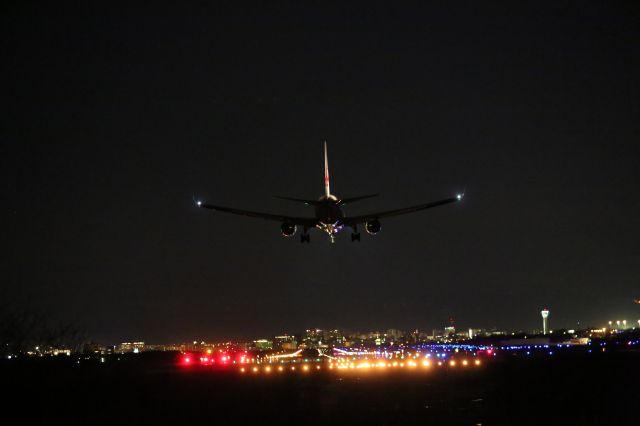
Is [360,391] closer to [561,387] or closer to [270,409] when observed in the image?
[270,409]

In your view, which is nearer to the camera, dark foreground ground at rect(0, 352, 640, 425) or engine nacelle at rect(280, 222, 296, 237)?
dark foreground ground at rect(0, 352, 640, 425)

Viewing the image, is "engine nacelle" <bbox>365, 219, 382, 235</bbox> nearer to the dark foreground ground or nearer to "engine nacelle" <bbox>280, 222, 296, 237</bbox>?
"engine nacelle" <bbox>280, 222, 296, 237</bbox>

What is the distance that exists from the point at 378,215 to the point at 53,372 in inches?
1529

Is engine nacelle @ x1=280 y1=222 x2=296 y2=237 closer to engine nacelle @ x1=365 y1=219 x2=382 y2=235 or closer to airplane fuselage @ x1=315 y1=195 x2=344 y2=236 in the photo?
airplane fuselage @ x1=315 y1=195 x2=344 y2=236

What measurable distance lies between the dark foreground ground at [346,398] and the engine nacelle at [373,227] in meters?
11.8

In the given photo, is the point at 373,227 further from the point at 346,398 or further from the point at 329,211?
the point at 346,398

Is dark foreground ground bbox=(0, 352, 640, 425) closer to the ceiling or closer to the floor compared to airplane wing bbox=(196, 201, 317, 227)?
closer to the floor

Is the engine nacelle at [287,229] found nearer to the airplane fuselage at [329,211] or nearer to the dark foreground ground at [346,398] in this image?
the airplane fuselage at [329,211]

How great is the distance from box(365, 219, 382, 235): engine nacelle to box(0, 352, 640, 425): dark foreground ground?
11.8m

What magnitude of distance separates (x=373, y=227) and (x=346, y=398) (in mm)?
20384

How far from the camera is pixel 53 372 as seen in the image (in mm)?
68875

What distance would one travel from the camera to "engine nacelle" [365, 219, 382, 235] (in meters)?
55.2

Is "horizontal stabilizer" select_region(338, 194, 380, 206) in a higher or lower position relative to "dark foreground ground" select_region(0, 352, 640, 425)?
higher

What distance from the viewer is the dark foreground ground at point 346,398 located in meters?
29.8
